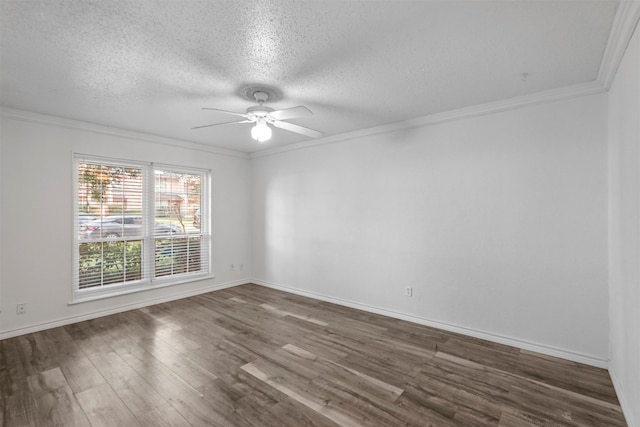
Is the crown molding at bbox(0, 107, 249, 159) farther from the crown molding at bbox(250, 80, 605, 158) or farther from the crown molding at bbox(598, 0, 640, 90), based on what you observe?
the crown molding at bbox(598, 0, 640, 90)

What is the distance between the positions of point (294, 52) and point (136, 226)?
12.0 feet

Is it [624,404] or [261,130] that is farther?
[261,130]

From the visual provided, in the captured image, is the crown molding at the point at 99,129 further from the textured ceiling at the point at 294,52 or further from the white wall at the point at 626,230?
the white wall at the point at 626,230

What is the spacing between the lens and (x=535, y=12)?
5.75ft

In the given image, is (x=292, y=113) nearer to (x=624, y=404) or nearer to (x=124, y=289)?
(x=624, y=404)

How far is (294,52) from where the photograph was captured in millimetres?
2172

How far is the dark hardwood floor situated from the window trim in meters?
0.50

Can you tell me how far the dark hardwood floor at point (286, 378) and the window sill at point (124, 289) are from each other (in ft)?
1.16

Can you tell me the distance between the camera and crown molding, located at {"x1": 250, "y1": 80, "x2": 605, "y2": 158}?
271cm

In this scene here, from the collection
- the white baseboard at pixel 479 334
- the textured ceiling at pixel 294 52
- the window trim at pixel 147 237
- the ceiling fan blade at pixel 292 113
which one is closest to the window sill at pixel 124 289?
the window trim at pixel 147 237

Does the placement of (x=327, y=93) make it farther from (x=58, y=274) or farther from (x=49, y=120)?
(x=58, y=274)

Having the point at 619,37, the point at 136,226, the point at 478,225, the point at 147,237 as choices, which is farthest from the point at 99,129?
the point at 619,37

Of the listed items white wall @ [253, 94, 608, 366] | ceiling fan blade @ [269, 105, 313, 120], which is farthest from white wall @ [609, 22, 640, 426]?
ceiling fan blade @ [269, 105, 313, 120]

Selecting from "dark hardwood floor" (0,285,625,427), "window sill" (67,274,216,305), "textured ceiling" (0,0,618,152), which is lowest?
"dark hardwood floor" (0,285,625,427)
